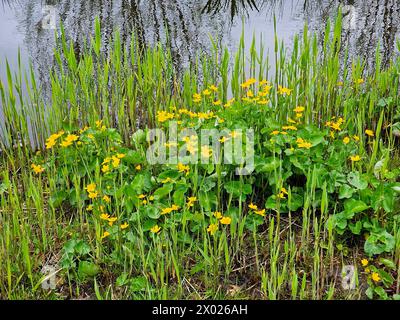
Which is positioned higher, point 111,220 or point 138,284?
point 111,220

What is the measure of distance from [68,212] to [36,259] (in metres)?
0.39

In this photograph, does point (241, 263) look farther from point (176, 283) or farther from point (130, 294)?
point (130, 294)

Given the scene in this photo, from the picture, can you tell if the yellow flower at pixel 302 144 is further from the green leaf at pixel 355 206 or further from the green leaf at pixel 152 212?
the green leaf at pixel 152 212

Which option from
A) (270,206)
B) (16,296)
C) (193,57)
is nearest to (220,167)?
(270,206)

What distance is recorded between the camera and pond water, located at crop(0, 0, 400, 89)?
13.3ft

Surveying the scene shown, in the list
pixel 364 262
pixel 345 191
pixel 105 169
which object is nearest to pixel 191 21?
pixel 105 169

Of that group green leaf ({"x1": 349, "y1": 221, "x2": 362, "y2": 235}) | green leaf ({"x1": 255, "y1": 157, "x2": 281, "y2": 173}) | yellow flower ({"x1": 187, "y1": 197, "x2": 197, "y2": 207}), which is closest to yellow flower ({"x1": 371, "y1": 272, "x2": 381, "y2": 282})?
green leaf ({"x1": 349, "y1": 221, "x2": 362, "y2": 235})

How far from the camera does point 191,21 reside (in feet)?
14.9

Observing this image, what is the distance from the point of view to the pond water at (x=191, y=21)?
4.06 meters

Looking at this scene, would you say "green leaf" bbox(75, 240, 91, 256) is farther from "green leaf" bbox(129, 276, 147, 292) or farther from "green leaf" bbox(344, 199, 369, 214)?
"green leaf" bbox(344, 199, 369, 214)

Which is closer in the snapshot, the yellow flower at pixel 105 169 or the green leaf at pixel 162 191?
the green leaf at pixel 162 191

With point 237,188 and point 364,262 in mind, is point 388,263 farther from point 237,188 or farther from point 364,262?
point 237,188

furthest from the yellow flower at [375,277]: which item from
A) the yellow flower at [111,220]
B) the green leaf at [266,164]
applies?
the yellow flower at [111,220]

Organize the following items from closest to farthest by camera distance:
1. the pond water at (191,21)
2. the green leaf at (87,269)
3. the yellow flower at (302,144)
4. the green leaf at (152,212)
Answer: the green leaf at (87,269)
the green leaf at (152,212)
the yellow flower at (302,144)
the pond water at (191,21)
